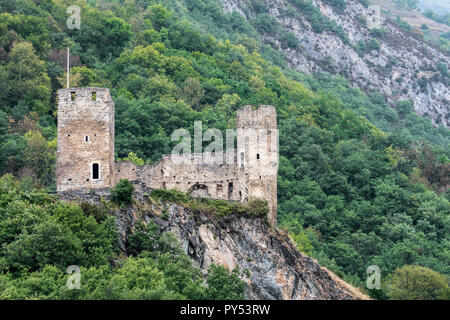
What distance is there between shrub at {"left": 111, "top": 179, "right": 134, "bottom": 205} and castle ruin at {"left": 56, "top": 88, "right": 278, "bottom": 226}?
5.76 feet

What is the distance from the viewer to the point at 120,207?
42.7 metres

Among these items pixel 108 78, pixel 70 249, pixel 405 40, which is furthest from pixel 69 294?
pixel 405 40

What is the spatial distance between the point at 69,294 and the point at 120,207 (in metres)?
7.98

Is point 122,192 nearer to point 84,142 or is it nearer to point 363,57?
point 84,142

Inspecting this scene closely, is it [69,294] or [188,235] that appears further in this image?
[188,235]

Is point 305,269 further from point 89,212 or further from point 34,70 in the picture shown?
point 34,70

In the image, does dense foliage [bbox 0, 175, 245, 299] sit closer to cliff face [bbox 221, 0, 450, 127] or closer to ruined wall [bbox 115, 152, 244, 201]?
ruined wall [bbox 115, 152, 244, 201]

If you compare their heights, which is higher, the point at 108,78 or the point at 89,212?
the point at 108,78

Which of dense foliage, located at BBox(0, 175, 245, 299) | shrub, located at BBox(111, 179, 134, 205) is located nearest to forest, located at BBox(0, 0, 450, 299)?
dense foliage, located at BBox(0, 175, 245, 299)

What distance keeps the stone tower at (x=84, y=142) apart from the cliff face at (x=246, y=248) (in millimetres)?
1645

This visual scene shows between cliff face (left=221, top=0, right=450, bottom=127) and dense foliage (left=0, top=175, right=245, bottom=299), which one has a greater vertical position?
cliff face (left=221, top=0, right=450, bottom=127)

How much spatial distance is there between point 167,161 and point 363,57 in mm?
85815

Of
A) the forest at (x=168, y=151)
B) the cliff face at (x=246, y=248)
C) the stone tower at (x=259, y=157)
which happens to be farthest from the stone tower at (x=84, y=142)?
the stone tower at (x=259, y=157)

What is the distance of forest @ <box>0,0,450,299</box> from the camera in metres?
38.8
